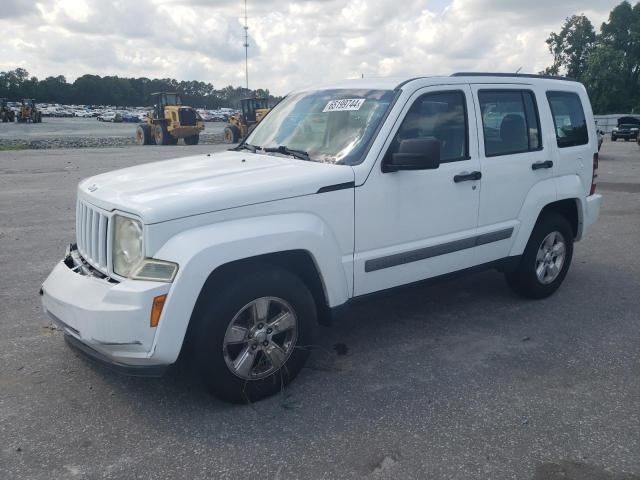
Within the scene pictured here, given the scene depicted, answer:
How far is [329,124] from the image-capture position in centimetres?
424

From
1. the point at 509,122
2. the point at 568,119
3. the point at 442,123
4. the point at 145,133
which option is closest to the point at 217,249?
the point at 442,123

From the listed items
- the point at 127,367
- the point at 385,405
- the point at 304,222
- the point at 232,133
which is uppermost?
the point at 232,133

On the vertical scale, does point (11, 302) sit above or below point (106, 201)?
below

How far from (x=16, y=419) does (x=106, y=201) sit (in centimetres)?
135

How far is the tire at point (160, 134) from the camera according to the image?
94.5ft

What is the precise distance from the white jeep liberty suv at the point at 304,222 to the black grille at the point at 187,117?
80.7ft

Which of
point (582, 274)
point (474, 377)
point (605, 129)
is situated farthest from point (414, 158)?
point (605, 129)

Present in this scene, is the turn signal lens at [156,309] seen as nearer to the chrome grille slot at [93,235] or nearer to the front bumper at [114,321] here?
the front bumper at [114,321]

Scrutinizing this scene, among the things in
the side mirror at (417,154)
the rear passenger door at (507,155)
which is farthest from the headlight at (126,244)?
the rear passenger door at (507,155)

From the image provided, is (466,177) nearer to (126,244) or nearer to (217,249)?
(217,249)

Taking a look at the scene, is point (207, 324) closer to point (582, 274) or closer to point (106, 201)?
point (106, 201)

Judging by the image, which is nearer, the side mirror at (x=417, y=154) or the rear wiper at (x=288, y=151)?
the side mirror at (x=417, y=154)

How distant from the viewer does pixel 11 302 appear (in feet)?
17.0

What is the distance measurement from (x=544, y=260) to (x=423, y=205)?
1828mm
